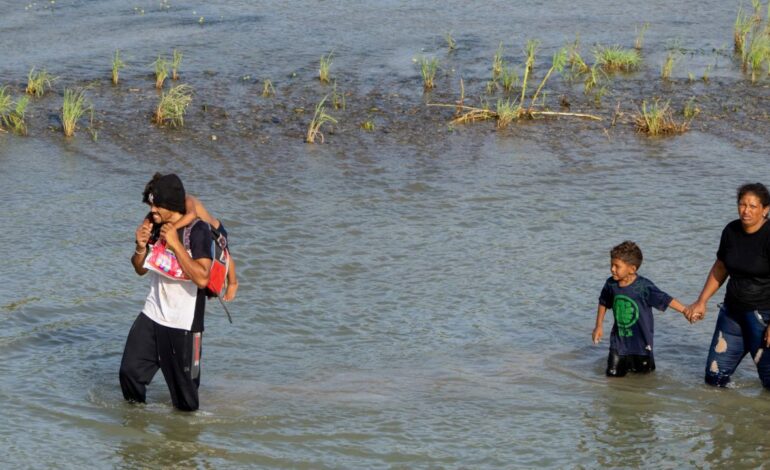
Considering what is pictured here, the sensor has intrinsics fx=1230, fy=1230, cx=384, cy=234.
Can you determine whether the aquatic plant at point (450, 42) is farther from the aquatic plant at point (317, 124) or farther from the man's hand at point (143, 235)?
the man's hand at point (143, 235)

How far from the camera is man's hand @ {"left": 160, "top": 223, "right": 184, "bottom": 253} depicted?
20.1 ft

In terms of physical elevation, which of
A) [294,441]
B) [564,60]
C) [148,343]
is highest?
[564,60]

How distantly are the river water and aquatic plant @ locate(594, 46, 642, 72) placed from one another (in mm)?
523

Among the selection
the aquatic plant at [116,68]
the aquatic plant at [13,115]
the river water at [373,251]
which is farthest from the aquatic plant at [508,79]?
the aquatic plant at [13,115]

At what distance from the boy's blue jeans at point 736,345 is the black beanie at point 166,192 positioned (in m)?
3.31

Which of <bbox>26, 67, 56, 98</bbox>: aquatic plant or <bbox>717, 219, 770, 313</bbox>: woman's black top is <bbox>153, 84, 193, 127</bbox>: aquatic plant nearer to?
<bbox>26, 67, 56, 98</bbox>: aquatic plant

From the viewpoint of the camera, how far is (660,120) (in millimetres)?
13375

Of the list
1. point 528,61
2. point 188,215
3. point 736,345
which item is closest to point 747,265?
point 736,345

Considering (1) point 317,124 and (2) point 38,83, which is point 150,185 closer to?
(1) point 317,124

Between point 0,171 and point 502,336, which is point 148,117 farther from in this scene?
point 502,336

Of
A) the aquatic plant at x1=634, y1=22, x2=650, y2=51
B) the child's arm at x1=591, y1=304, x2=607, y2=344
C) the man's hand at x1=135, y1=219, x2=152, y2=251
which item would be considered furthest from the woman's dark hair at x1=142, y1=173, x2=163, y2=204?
the aquatic plant at x1=634, y1=22, x2=650, y2=51

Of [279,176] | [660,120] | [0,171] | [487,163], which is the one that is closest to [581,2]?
[660,120]

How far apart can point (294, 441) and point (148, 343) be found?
959mm

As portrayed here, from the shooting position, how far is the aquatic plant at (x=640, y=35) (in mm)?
16891
